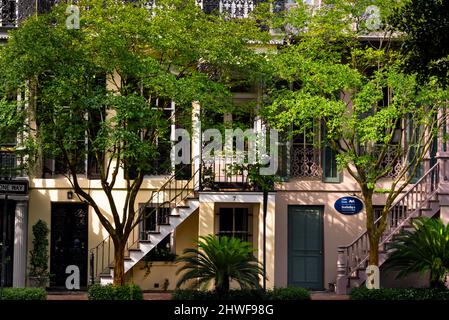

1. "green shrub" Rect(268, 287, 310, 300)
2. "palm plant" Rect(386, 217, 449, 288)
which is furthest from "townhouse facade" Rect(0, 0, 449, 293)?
"green shrub" Rect(268, 287, 310, 300)

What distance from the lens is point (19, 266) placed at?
92.9 feet

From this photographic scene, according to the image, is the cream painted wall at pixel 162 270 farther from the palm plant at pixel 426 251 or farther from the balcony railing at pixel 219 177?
the palm plant at pixel 426 251

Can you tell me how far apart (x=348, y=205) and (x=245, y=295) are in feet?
24.4

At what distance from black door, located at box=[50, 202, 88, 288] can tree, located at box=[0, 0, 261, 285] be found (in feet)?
13.4

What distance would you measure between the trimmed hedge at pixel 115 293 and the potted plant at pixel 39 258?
463 cm

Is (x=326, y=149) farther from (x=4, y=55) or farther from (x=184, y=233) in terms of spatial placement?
(x=4, y=55)

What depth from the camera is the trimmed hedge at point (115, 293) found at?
2378cm

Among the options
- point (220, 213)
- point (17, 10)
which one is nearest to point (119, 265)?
point (220, 213)

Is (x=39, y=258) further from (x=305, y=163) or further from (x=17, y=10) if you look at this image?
(x=305, y=163)

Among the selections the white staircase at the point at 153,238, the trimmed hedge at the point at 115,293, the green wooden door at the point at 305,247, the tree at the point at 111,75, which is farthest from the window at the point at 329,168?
the trimmed hedge at the point at 115,293

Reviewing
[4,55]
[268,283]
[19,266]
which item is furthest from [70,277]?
[4,55]

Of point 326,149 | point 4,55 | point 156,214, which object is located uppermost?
point 4,55

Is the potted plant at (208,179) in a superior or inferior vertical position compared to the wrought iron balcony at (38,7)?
inferior

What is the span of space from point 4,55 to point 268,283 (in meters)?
9.64
